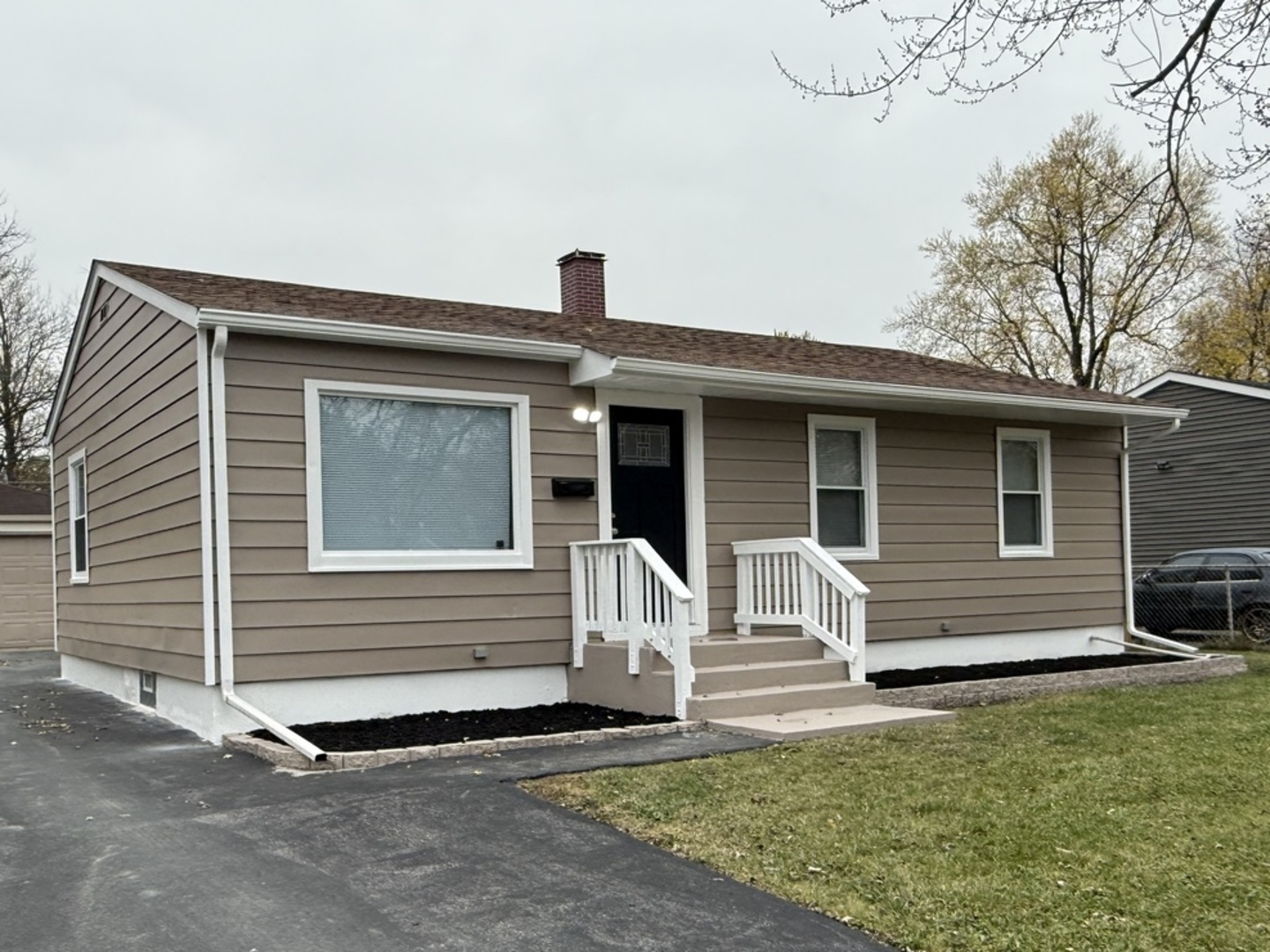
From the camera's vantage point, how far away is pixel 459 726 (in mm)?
7902

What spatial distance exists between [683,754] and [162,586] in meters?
4.42

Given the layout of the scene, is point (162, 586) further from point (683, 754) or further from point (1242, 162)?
point (1242, 162)

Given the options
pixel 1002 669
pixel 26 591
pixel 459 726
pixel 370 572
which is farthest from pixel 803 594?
pixel 26 591

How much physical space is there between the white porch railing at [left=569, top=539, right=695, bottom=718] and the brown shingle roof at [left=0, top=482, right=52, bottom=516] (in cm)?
1271

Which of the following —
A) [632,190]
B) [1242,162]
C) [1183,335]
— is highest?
[632,190]

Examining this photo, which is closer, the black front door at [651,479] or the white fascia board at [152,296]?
the white fascia board at [152,296]

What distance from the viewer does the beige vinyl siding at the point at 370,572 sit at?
308 inches

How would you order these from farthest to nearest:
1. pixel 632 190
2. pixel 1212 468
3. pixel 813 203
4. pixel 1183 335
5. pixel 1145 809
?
pixel 1183 335
pixel 632 190
pixel 813 203
pixel 1212 468
pixel 1145 809

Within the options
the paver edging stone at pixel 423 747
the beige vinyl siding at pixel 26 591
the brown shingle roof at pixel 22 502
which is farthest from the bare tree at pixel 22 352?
the paver edging stone at pixel 423 747

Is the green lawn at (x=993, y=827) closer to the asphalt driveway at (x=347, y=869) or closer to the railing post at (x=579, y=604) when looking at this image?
the asphalt driveway at (x=347, y=869)

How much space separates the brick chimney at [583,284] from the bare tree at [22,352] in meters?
18.0

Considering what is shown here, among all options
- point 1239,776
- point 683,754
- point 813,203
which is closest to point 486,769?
point 683,754

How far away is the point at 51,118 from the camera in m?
21.8

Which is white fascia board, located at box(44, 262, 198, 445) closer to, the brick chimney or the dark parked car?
the brick chimney
